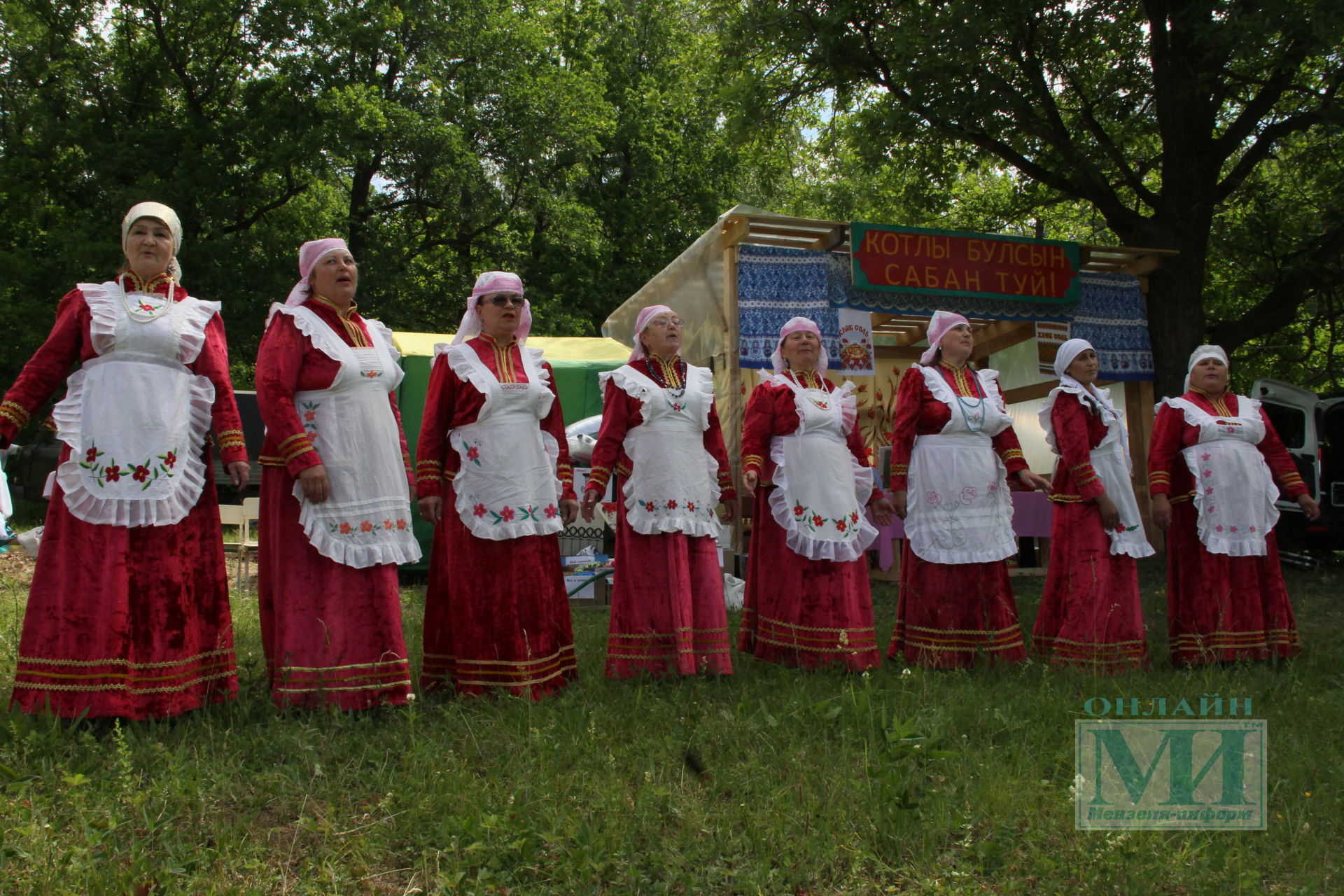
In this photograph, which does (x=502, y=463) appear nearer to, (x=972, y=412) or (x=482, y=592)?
(x=482, y=592)

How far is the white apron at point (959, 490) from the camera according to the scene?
5.21 meters

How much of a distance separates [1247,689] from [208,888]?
436 cm

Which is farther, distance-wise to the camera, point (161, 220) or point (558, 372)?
point (558, 372)

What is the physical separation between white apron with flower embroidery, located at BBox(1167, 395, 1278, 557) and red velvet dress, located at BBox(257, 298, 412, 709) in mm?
4408

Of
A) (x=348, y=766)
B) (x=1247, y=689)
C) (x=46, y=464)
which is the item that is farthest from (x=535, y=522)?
(x=46, y=464)

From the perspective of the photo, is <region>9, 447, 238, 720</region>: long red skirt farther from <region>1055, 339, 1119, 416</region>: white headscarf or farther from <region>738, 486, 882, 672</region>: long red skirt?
<region>1055, 339, 1119, 416</region>: white headscarf

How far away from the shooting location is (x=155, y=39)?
65.1 feet

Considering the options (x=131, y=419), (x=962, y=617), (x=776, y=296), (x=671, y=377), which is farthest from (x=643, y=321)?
(x=776, y=296)

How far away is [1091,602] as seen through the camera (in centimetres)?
531

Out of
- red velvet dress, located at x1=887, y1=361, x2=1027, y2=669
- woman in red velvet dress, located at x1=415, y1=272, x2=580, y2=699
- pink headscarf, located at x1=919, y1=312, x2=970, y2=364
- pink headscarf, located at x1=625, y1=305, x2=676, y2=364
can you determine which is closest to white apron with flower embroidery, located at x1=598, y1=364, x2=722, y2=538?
pink headscarf, located at x1=625, y1=305, x2=676, y2=364

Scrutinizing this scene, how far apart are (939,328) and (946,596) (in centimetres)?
145

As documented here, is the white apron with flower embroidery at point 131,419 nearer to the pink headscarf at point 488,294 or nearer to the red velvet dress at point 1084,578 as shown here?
the pink headscarf at point 488,294

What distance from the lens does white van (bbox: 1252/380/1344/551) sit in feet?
36.6

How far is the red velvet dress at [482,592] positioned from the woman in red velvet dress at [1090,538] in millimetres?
2689
